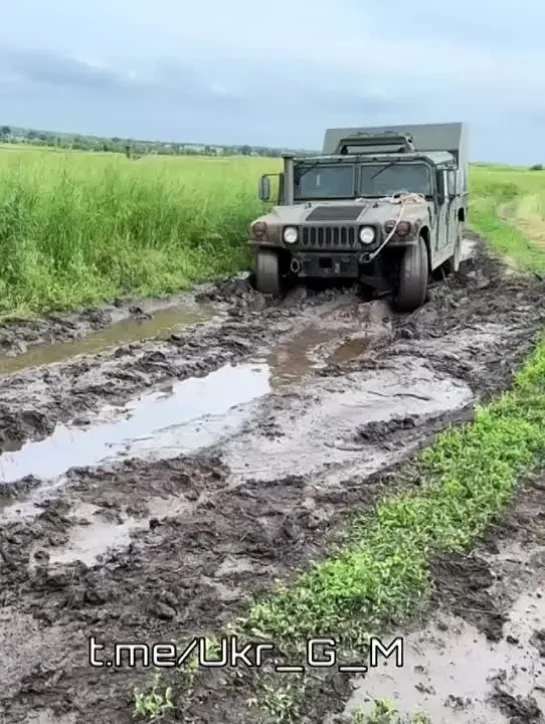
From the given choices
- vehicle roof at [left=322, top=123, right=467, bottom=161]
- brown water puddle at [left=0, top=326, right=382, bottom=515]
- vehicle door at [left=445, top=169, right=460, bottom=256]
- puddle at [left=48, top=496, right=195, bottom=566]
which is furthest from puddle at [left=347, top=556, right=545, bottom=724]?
vehicle roof at [left=322, top=123, right=467, bottom=161]

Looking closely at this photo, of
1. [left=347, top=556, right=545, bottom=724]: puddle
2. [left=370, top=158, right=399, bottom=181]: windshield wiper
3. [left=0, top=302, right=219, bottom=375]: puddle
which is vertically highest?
[left=370, top=158, right=399, bottom=181]: windshield wiper

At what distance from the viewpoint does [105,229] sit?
10.4 metres

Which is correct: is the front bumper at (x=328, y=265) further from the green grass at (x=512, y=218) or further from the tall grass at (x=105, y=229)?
the green grass at (x=512, y=218)

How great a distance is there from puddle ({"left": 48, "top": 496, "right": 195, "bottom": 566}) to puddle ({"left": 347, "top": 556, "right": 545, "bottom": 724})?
1359 mm

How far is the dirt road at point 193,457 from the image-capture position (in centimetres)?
291

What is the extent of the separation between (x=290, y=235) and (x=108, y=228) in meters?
2.61

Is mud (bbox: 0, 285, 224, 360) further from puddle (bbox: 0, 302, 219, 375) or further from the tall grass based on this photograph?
the tall grass

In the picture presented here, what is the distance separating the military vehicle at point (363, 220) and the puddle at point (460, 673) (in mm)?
6159

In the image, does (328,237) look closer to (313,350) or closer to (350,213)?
(350,213)

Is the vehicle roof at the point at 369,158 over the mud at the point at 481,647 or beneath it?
over

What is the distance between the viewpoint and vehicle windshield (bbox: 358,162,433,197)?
10031 mm

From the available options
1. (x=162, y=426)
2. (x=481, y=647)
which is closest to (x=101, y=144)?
(x=162, y=426)

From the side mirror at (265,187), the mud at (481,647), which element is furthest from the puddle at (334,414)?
the side mirror at (265,187)

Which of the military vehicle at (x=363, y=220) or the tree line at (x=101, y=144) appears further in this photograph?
the tree line at (x=101, y=144)
